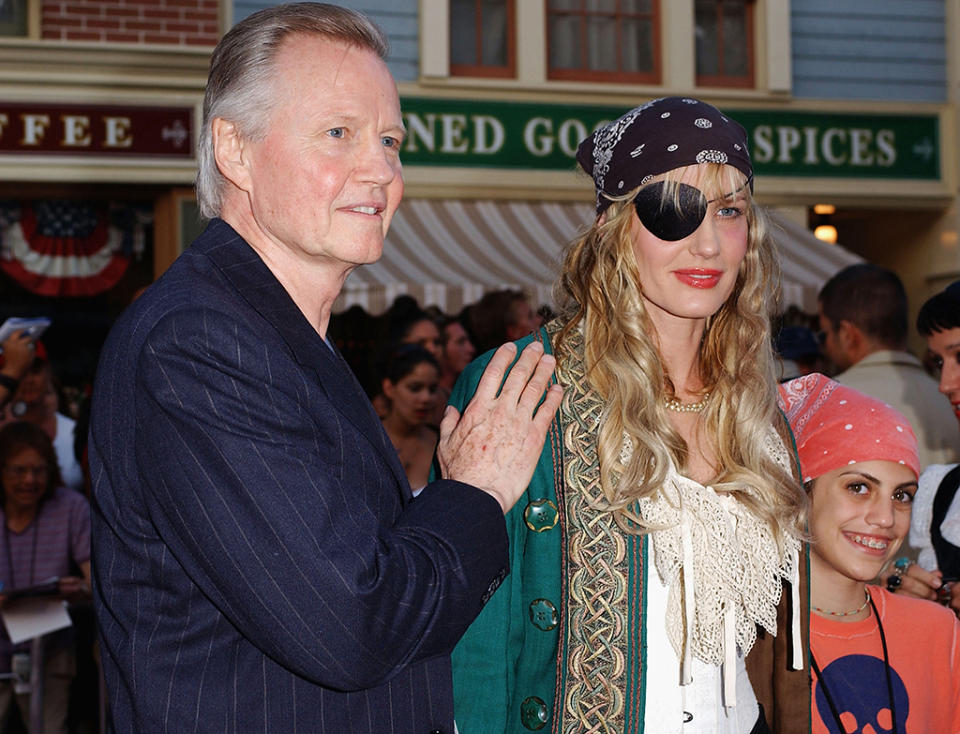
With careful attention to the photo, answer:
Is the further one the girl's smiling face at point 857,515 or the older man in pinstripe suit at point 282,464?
the girl's smiling face at point 857,515

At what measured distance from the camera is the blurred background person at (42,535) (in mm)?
5422

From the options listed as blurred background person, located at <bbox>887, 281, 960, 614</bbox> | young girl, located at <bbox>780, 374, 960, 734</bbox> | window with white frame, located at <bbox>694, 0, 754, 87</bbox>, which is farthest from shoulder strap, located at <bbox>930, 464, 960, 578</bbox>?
window with white frame, located at <bbox>694, 0, 754, 87</bbox>

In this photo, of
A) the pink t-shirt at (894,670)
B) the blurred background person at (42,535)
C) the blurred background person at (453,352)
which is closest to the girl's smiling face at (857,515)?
the pink t-shirt at (894,670)

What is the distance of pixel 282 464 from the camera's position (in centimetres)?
152

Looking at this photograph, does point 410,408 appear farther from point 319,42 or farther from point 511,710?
point 319,42

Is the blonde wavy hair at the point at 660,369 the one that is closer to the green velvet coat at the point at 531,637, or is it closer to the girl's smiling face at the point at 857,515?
the green velvet coat at the point at 531,637

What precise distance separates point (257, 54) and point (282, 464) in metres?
0.70

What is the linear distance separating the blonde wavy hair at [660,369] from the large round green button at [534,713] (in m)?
0.40

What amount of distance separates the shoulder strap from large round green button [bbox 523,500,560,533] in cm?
144

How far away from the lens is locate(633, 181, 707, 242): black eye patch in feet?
8.05

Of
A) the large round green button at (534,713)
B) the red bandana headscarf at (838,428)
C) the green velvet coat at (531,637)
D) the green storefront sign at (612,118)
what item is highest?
the green storefront sign at (612,118)

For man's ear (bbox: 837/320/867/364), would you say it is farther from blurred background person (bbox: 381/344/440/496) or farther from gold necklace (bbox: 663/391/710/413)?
gold necklace (bbox: 663/391/710/413)

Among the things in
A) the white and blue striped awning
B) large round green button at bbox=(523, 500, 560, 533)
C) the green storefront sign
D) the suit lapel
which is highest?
the green storefront sign

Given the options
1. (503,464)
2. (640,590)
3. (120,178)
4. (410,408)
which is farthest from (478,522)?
(120,178)
